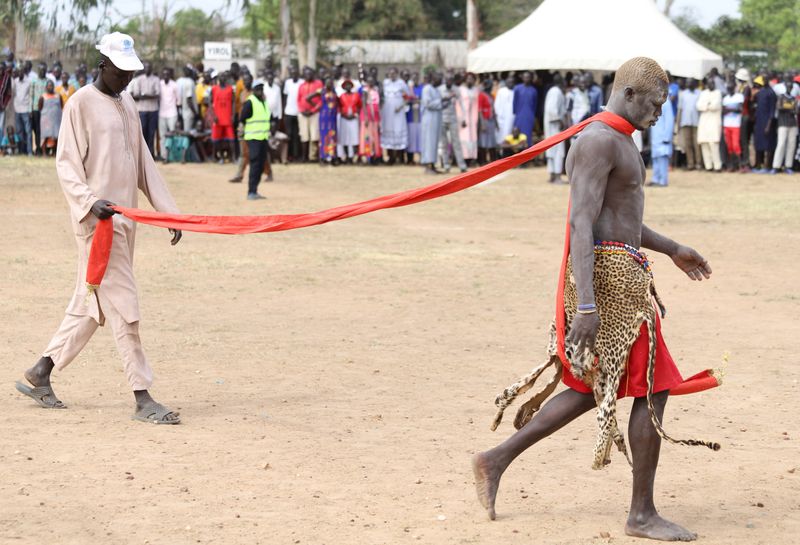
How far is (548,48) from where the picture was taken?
2258 cm

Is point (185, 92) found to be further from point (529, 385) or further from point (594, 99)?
point (529, 385)

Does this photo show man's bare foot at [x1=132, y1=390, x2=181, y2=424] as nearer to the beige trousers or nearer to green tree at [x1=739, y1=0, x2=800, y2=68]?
the beige trousers

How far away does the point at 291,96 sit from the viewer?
76.3ft

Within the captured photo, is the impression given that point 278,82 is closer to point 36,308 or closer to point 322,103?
point 322,103

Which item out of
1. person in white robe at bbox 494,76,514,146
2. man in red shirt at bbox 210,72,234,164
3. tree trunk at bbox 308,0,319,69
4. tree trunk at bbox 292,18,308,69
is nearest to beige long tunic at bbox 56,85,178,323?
man in red shirt at bbox 210,72,234,164

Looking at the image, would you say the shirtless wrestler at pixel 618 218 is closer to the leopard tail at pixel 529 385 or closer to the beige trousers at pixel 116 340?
the leopard tail at pixel 529 385

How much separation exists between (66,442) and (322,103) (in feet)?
58.0

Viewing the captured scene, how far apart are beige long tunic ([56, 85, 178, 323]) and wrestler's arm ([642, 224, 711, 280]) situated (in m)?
2.50

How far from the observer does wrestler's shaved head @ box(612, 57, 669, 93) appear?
4426mm

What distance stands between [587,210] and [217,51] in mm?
22583

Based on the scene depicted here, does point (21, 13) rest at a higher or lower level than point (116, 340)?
higher

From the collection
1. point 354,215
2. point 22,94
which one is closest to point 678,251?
point 354,215

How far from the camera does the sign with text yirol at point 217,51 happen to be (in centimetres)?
2597

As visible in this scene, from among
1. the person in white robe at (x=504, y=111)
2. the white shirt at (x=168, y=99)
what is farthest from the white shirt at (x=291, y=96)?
the person in white robe at (x=504, y=111)
